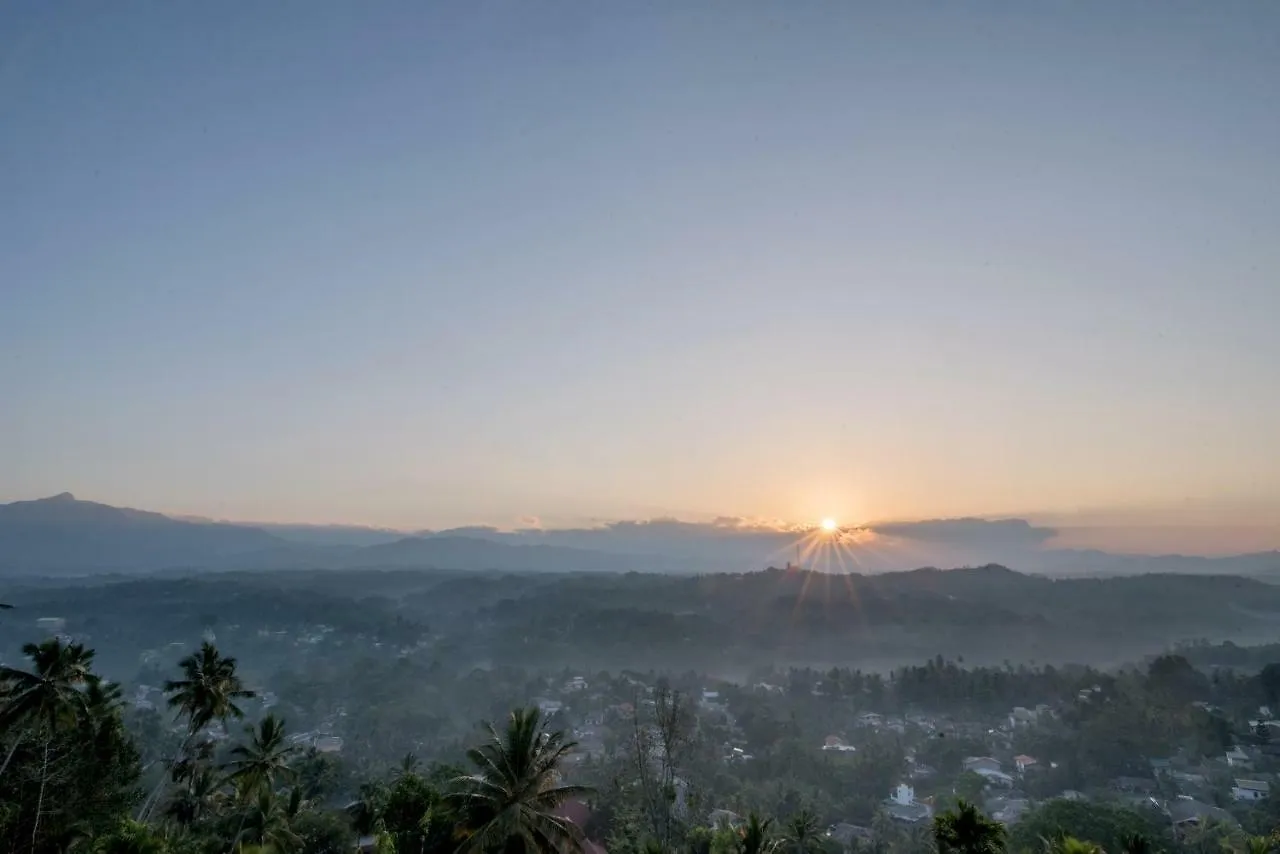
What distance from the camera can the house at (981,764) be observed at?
109 metres

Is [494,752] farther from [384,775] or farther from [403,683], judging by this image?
[403,683]

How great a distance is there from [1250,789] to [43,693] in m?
131

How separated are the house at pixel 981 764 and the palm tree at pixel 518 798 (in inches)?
4274

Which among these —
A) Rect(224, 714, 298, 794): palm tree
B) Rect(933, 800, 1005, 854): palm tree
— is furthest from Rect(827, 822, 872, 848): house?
Rect(224, 714, 298, 794): palm tree

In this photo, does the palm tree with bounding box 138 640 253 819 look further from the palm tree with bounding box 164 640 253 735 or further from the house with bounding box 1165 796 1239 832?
the house with bounding box 1165 796 1239 832

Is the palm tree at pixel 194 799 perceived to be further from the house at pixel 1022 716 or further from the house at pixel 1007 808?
the house at pixel 1022 716

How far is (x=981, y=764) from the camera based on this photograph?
111688 millimetres

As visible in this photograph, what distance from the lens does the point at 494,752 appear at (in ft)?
81.1

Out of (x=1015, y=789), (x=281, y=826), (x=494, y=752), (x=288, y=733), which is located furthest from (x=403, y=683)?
(x=494, y=752)

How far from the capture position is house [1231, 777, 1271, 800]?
87312mm

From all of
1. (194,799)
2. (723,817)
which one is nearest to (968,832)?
(194,799)

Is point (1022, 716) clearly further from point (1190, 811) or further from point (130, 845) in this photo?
point (130, 845)

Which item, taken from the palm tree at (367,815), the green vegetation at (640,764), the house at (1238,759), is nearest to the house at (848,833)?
the green vegetation at (640,764)

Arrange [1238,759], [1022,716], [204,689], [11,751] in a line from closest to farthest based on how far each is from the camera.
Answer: [11,751], [204,689], [1238,759], [1022,716]
